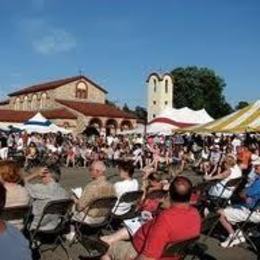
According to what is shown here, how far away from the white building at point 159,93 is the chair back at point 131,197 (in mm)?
88789

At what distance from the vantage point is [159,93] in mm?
101250

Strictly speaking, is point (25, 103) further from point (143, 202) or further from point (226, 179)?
point (143, 202)

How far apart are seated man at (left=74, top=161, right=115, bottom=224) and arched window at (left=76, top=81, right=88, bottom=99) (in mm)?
83788

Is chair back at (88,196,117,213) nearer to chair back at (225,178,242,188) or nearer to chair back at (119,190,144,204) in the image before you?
chair back at (119,190,144,204)

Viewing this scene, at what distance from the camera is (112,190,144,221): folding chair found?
923 centimetres

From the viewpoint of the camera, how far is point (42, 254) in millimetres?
8797

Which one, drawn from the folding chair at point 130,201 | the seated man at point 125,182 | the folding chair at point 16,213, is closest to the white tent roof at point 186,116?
the seated man at point 125,182

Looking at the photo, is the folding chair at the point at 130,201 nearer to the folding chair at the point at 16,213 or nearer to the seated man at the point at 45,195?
the seated man at the point at 45,195

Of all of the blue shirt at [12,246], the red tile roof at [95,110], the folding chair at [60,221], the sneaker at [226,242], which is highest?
the red tile roof at [95,110]

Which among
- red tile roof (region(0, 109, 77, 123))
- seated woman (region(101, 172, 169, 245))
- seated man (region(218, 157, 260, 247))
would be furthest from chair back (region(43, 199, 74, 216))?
red tile roof (region(0, 109, 77, 123))

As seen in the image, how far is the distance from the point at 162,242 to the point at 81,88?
88.3m

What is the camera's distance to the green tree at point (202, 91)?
99750 millimetres

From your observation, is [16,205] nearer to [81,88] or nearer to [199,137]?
[199,137]

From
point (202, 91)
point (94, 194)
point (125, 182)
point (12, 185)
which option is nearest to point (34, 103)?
point (202, 91)
